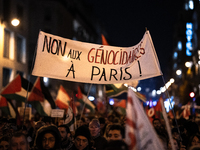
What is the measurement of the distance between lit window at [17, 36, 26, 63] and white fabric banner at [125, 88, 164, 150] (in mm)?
24130

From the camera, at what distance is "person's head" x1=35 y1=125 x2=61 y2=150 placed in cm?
520

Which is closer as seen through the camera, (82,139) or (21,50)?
(82,139)

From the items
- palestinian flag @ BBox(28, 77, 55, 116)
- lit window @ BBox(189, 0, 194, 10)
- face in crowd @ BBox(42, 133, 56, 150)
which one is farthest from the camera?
lit window @ BBox(189, 0, 194, 10)

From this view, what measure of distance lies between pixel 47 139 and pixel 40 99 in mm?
6798

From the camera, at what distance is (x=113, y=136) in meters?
5.12

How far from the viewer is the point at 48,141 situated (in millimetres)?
5215

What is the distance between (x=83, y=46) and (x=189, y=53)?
1924 inches

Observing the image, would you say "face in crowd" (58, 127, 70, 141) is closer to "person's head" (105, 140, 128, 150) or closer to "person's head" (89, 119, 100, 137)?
"person's head" (89, 119, 100, 137)

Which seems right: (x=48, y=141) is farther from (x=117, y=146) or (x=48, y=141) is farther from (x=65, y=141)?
(x=117, y=146)

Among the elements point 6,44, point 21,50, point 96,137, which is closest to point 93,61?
point 96,137

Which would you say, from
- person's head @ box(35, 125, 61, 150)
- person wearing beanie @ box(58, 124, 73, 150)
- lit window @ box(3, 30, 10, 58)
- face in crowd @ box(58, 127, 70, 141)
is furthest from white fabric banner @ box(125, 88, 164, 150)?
lit window @ box(3, 30, 10, 58)

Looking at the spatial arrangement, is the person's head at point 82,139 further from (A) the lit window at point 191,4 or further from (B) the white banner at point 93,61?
(A) the lit window at point 191,4

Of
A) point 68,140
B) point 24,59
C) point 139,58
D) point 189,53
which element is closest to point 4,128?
point 68,140

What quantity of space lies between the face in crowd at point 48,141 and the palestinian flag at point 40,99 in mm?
6251
